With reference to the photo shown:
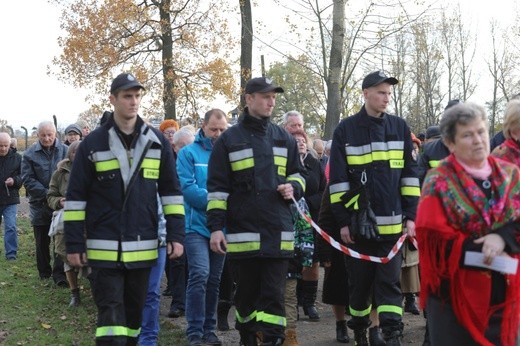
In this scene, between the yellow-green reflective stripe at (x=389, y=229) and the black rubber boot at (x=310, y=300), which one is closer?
the yellow-green reflective stripe at (x=389, y=229)

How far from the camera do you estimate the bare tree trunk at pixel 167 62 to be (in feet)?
87.3

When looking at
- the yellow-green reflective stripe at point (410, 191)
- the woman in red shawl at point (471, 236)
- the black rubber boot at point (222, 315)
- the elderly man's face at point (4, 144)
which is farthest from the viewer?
the elderly man's face at point (4, 144)

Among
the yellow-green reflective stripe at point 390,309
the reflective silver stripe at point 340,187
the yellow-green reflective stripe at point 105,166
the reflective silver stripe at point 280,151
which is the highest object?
the reflective silver stripe at point 280,151

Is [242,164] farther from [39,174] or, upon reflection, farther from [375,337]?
[39,174]

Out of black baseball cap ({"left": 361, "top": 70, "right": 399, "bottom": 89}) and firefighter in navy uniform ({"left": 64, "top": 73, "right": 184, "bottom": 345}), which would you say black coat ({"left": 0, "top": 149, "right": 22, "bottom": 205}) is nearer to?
firefighter in navy uniform ({"left": 64, "top": 73, "right": 184, "bottom": 345})

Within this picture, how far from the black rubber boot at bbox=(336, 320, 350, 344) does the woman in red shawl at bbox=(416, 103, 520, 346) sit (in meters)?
3.62

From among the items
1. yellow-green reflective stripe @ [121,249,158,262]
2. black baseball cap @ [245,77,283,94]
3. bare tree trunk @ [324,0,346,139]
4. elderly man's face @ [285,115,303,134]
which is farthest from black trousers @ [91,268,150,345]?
bare tree trunk @ [324,0,346,139]

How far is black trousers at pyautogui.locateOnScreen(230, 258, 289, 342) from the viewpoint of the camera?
6402mm

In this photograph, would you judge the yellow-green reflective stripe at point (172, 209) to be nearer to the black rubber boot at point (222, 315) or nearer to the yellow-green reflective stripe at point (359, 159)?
the yellow-green reflective stripe at point (359, 159)

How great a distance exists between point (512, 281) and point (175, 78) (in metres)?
24.0

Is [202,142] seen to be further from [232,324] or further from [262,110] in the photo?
[232,324]

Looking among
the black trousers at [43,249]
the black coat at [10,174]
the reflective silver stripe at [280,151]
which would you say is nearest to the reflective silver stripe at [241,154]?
the reflective silver stripe at [280,151]

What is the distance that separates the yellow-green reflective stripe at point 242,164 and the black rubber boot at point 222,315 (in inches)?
107

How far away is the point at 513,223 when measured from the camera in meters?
4.29
